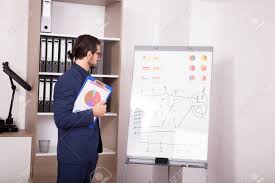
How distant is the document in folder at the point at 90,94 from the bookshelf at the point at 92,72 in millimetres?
783

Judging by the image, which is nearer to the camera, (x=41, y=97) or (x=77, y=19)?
(x=41, y=97)

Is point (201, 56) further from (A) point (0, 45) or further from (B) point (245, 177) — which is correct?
(A) point (0, 45)

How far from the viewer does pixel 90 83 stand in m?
2.68

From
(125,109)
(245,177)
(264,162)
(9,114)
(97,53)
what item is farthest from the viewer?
(125,109)

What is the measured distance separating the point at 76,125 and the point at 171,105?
933 mm

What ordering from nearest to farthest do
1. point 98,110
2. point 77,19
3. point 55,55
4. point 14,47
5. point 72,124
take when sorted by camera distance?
point 72,124 → point 98,110 → point 55,55 → point 14,47 → point 77,19

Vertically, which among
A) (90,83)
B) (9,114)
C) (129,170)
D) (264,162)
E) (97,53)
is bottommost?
(129,170)

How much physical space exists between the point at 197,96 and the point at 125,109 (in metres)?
1.07

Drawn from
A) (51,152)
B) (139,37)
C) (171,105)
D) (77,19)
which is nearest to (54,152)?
(51,152)

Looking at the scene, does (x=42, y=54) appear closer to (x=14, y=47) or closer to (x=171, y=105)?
(x=14, y=47)

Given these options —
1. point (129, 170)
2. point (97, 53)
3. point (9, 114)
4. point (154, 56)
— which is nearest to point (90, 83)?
point (97, 53)

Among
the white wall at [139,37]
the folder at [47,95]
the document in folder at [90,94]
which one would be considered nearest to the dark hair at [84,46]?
the document in folder at [90,94]

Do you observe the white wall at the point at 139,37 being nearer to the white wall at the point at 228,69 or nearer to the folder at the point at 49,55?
the white wall at the point at 228,69

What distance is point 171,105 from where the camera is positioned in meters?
3.21
